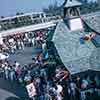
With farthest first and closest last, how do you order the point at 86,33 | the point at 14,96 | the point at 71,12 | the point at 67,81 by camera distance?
the point at 71,12 < the point at 86,33 < the point at 14,96 < the point at 67,81

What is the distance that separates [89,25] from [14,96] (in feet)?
29.0

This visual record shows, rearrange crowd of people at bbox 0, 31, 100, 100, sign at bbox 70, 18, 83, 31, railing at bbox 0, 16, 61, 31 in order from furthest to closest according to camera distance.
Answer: railing at bbox 0, 16, 61, 31, sign at bbox 70, 18, 83, 31, crowd of people at bbox 0, 31, 100, 100

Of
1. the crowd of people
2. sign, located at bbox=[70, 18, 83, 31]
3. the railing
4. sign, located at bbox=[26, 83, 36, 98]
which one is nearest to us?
the crowd of people

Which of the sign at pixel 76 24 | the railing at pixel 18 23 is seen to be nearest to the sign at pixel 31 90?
the sign at pixel 76 24

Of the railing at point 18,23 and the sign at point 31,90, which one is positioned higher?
the sign at point 31,90

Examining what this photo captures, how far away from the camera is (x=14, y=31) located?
51.4 m

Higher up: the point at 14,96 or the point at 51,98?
the point at 51,98

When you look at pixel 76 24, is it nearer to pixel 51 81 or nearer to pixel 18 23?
pixel 51 81

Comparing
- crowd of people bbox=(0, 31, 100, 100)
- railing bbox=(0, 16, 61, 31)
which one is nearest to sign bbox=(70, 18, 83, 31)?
crowd of people bbox=(0, 31, 100, 100)

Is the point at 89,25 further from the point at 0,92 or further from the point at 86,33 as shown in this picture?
the point at 0,92

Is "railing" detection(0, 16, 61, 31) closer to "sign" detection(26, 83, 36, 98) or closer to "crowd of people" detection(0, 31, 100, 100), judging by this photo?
"crowd of people" detection(0, 31, 100, 100)

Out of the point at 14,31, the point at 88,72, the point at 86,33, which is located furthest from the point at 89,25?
the point at 14,31

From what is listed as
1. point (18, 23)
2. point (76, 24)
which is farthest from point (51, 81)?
point (18, 23)

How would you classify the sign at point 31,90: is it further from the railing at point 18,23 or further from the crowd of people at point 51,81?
the railing at point 18,23
